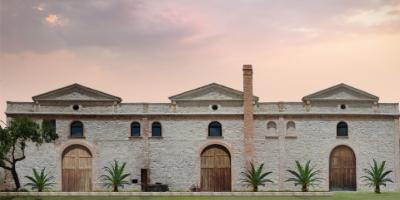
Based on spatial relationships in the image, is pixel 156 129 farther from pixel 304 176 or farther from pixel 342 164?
pixel 342 164

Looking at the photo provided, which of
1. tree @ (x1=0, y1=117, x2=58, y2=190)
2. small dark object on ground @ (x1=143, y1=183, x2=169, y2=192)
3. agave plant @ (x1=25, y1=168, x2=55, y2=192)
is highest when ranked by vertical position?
tree @ (x1=0, y1=117, x2=58, y2=190)

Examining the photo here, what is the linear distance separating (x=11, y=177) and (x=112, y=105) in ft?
26.0

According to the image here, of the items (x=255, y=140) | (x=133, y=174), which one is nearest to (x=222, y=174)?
(x=255, y=140)

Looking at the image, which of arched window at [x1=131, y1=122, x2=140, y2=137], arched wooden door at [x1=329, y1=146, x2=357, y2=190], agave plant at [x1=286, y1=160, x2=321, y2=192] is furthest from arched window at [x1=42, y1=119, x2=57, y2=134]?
arched wooden door at [x1=329, y1=146, x2=357, y2=190]

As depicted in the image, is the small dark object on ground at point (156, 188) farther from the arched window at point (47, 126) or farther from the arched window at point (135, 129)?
the arched window at point (47, 126)

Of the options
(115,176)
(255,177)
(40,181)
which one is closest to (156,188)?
(115,176)

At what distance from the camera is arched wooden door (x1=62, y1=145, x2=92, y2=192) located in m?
41.3

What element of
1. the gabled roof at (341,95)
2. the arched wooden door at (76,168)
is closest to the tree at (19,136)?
the arched wooden door at (76,168)

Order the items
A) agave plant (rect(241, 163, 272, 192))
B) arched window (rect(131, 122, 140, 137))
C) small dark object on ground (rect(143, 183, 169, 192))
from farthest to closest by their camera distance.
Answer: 1. arched window (rect(131, 122, 140, 137))
2. small dark object on ground (rect(143, 183, 169, 192))
3. agave plant (rect(241, 163, 272, 192))

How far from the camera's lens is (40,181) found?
38.4m

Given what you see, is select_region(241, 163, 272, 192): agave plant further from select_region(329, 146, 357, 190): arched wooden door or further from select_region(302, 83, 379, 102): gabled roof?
select_region(302, 83, 379, 102): gabled roof

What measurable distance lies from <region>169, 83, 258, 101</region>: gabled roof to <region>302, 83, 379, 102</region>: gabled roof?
15.2 ft

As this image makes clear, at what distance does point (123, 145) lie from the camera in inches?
1630

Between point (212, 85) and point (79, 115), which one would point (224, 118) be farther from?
point (79, 115)
